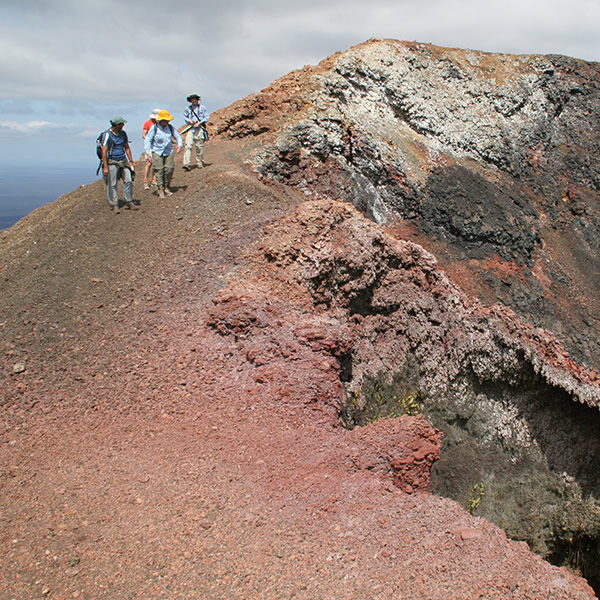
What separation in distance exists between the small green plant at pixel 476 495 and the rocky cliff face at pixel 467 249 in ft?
0.18

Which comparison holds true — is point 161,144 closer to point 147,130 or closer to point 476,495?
point 147,130

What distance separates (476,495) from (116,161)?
38.2 feet

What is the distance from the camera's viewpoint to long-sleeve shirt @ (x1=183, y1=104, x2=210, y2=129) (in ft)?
51.9

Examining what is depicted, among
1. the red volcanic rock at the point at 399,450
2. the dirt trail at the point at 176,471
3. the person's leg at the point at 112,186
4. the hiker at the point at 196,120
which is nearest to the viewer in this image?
the dirt trail at the point at 176,471

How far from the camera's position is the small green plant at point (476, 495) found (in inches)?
494

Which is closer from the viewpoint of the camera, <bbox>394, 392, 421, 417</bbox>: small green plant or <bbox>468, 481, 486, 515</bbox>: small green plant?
<bbox>468, 481, 486, 515</bbox>: small green plant

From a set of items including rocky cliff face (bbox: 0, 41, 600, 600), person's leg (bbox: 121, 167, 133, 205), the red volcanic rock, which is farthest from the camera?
person's leg (bbox: 121, 167, 133, 205)

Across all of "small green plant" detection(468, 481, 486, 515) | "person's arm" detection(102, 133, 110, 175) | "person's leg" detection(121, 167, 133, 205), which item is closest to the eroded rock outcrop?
"small green plant" detection(468, 481, 486, 515)

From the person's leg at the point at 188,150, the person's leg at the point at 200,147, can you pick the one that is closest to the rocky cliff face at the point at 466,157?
the person's leg at the point at 200,147

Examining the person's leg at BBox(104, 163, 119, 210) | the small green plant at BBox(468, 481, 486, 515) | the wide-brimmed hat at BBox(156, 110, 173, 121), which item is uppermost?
the wide-brimmed hat at BBox(156, 110, 173, 121)

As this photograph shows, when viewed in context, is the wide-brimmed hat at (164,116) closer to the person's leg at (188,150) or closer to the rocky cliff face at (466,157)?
the person's leg at (188,150)

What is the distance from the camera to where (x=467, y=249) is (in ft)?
65.1

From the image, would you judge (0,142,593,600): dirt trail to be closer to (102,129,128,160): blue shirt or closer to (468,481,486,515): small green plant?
(102,129,128,160): blue shirt

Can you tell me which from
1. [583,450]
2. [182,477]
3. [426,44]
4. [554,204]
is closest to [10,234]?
[182,477]
